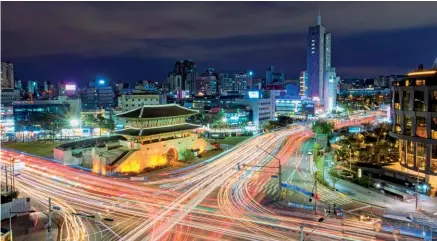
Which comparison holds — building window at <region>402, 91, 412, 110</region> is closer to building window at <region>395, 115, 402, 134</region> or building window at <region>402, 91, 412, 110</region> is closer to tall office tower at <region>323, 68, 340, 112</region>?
building window at <region>395, 115, 402, 134</region>

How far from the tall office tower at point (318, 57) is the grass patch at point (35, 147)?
9989 centimetres

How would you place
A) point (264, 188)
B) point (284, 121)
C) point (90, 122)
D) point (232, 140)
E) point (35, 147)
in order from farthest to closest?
point (284, 121)
point (90, 122)
point (232, 140)
point (35, 147)
point (264, 188)

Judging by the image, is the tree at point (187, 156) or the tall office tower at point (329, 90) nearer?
the tree at point (187, 156)

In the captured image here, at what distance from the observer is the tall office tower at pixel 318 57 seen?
140 metres

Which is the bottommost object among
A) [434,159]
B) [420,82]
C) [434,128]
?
[434,159]

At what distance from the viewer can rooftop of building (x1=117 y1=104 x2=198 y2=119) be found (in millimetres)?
46812

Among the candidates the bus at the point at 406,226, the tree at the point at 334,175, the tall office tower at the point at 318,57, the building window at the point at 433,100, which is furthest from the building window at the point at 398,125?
the tall office tower at the point at 318,57

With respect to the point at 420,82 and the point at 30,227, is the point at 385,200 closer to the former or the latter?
the point at 420,82

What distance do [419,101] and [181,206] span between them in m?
27.9

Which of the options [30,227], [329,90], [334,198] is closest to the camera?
[30,227]

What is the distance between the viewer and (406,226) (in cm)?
2602

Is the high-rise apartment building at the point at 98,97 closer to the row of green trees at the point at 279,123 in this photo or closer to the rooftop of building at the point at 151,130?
the row of green trees at the point at 279,123

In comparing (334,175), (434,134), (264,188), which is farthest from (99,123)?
(434,134)

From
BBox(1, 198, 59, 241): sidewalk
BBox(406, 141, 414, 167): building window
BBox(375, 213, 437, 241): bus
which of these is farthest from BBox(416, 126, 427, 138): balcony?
BBox(1, 198, 59, 241): sidewalk
